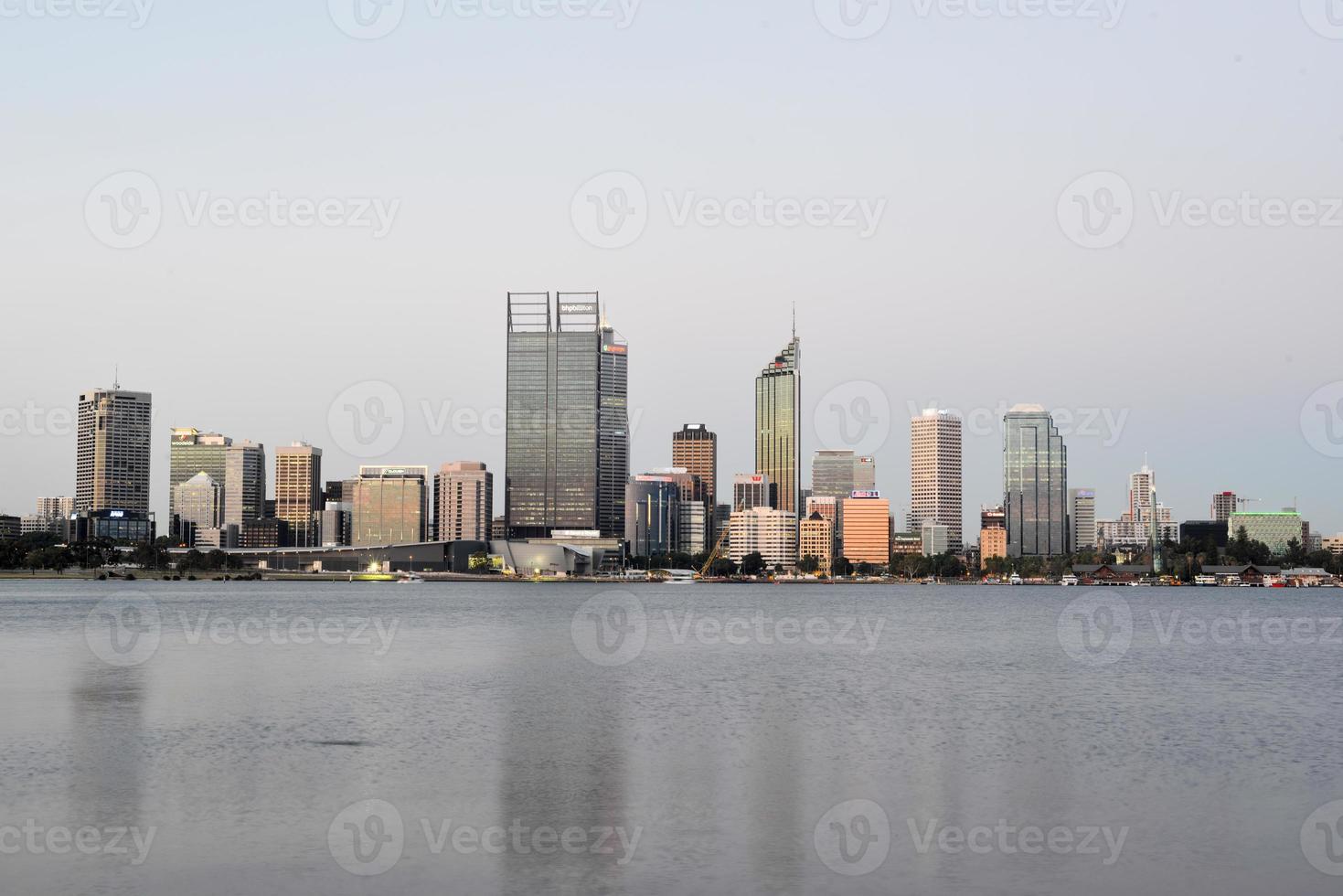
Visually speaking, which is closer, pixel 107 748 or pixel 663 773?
pixel 663 773

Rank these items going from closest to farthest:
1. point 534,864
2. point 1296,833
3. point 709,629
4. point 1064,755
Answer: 1. point 534,864
2. point 1296,833
3. point 1064,755
4. point 709,629

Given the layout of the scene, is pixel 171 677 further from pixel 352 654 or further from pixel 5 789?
pixel 5 789

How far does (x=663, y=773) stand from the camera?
3534 cm

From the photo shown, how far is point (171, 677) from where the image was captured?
61719 mm

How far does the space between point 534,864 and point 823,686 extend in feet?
120

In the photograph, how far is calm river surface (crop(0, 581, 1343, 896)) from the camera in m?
24.9

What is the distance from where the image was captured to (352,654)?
77.6 m

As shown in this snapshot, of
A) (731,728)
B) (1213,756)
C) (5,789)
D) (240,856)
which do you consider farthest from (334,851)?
(1213,756)

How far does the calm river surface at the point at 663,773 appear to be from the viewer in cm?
2486

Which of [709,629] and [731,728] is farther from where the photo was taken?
[709,629]

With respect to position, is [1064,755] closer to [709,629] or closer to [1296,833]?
[1296,833]

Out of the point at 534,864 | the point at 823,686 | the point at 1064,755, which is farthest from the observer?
the point at 823,686

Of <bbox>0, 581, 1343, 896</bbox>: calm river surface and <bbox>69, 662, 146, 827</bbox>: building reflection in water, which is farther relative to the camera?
<bbox>69, 662, 146, 827</bbox>: building reflection in water

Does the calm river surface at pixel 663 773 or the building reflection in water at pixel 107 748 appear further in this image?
the building reflection in water at pixel 107 748
